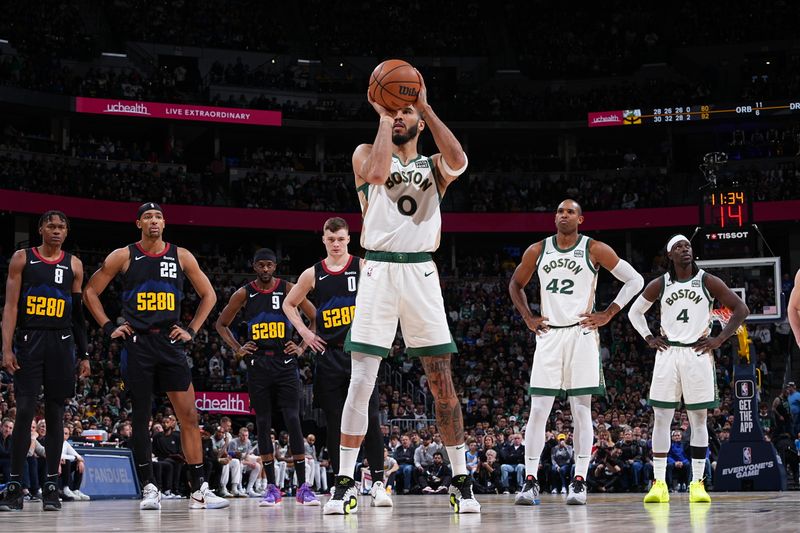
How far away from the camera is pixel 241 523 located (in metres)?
6.66

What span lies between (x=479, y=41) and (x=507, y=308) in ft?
46.3

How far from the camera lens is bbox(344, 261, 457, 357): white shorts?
7.31 meters

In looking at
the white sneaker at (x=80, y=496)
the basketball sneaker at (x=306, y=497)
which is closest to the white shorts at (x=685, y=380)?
the basketball sneaker at (x=306, y=497)

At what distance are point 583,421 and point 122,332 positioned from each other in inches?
165

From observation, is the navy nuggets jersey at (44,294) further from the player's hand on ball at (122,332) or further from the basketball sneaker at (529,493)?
the basketball sneaker at (529,493)

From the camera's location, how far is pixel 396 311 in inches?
290

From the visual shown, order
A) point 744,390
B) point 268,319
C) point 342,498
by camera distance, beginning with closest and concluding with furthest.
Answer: point 342,498 → point 268,319 → point 744,390

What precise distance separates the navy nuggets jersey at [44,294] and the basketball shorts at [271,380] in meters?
2.53

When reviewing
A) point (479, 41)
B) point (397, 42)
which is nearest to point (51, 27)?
point (397, 42)

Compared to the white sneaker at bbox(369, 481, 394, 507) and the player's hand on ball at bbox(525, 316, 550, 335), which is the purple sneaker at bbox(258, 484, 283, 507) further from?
the player's hand on ball at bbox(525, 316, 550, 335)

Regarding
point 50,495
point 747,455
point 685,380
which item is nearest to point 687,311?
point 685,380

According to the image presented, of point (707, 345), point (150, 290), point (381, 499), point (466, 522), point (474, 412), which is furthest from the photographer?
point (474, 412)

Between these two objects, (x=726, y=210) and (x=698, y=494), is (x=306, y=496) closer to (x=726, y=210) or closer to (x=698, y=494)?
(x=698, y=494)

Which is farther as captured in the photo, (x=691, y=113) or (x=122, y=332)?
(x=691, y=113)
